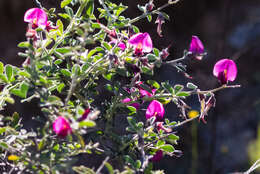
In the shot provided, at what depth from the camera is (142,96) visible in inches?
26.3

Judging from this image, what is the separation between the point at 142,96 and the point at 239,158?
2018mm

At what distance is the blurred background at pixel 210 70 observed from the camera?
1.99 metres

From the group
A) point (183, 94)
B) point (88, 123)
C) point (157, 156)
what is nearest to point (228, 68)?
point (183, 94)

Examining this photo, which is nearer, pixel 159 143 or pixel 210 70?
pixel 159 143

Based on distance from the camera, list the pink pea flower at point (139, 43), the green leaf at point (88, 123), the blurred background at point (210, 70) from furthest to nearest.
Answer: the blurred background at point (210, 70) < the pink pea flower at point (139, 43) < the green leaf at point (88, 123)

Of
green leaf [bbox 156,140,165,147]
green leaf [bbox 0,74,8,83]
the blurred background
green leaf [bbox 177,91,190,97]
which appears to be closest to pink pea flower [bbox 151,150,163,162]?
green leaf [bbox 156,140,165,147]

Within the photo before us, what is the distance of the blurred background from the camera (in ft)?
6.53

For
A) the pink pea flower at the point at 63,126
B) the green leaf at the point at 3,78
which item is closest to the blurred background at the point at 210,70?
the green leaf at the point at 3,78

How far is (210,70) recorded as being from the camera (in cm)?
256

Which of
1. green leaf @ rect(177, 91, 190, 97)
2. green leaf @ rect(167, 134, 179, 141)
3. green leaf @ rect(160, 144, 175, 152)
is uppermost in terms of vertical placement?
green leaf @ rect(177, 91, 190, 97)

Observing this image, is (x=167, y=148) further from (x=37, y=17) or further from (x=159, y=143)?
(x=37, y=17)

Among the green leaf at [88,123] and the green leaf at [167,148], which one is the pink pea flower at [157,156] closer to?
the green leaf at [167,148]

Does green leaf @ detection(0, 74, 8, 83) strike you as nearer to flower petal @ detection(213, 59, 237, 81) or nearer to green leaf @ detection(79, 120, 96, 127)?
green leaf @ detection(79, 120, 96, 127)

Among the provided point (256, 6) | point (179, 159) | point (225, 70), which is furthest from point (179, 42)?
point (225, 70)
